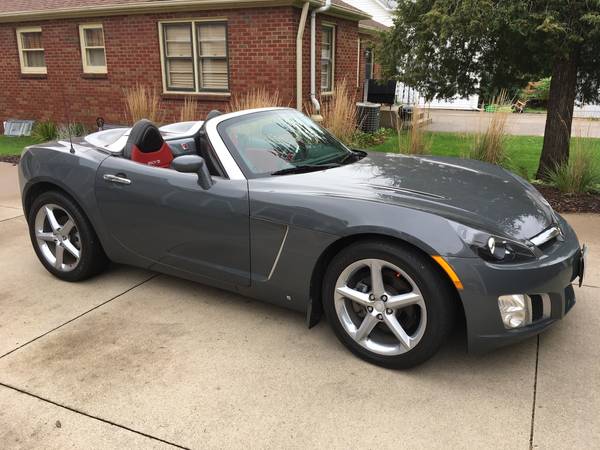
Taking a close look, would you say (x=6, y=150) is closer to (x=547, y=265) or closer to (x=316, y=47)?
(x=316, y=47)

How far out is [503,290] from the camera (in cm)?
254

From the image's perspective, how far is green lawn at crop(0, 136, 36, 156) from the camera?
36.7 feet

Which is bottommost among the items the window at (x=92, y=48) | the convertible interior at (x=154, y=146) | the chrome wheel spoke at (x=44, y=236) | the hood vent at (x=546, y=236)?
the chrome wheel spoke at (x=44, y=236)

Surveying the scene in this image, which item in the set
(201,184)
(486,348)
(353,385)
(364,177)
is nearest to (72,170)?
(201,184)

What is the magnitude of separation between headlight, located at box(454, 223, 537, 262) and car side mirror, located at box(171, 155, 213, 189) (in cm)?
156

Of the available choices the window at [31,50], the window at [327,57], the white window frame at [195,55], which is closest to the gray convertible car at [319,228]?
the white window frame at [195,55]

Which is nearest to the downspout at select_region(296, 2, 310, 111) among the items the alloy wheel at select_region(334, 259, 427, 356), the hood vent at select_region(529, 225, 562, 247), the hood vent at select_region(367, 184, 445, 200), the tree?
the tree

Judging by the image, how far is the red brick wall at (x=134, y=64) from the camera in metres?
11.0

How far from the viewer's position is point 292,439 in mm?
2395

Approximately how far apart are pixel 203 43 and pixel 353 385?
1052 centimetres

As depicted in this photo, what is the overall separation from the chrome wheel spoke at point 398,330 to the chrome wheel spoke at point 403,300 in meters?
0.07

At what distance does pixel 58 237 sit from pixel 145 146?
105 centimetres

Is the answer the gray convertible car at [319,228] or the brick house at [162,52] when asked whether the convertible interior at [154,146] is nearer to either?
the gray convertible car at [319,228]

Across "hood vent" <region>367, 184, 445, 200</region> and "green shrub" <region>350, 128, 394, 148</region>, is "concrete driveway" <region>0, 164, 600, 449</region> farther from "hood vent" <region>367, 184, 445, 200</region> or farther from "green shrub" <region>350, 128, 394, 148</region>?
"green shrub" <region>350, 128, 394, 148</region>
